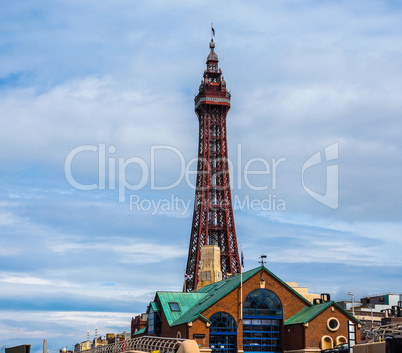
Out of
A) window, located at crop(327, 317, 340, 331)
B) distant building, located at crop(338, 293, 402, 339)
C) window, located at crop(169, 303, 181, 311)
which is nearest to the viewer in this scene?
window, located at crop(327, 317, 340, 331)

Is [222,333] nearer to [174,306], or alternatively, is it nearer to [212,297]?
[212,297]

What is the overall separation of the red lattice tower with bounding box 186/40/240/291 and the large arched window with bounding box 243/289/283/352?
68.3 meters

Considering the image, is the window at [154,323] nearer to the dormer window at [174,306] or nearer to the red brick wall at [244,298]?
the dormer window at [174,306]

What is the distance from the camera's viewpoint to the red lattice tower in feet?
466

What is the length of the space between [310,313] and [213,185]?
8114 centimetres

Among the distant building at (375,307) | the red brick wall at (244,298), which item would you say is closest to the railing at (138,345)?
the red brick wall at (244,298)

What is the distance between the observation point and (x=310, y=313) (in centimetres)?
6894

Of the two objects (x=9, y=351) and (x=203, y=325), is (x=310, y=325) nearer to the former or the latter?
(x=203, y=325)

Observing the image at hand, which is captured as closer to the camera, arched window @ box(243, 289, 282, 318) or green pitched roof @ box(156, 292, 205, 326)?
arched window @ box(243, 289, 282, 318)

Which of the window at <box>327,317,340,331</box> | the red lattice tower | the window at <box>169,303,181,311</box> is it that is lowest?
the window at <box>327,317,340,331</box>

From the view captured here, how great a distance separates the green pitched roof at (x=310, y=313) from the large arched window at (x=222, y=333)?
5.71 m

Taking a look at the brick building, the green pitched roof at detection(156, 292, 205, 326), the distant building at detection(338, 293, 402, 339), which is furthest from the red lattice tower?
the brick building

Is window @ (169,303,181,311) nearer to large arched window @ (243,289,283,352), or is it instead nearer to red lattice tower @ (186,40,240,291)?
large arched window @ (243,289,283,352)

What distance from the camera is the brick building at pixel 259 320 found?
67.2 metres
